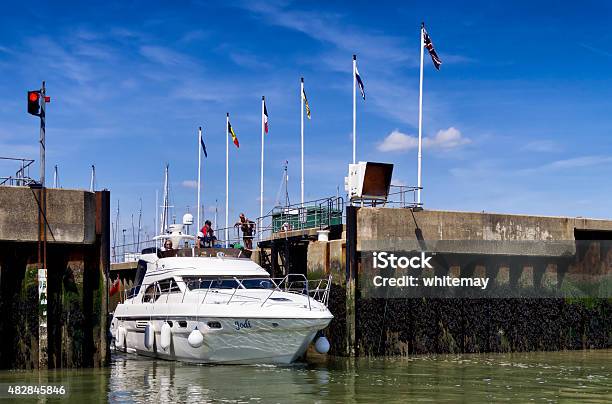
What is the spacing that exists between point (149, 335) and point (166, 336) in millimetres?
1426

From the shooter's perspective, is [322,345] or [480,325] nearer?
[322,345]

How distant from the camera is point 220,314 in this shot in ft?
72.7

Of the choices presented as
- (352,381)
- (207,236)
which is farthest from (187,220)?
(352,381)

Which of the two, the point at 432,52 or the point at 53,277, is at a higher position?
the point at 432,52

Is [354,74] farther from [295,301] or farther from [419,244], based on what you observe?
[295,301]

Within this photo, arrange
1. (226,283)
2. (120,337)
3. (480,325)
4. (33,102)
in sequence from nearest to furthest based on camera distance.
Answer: (33,102)
(226,283)
(480,325)
(120,337)

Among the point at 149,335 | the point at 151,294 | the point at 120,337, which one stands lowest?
the point at 120,337

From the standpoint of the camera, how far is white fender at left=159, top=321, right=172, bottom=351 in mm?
23859

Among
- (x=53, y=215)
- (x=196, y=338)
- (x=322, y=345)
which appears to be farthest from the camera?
(x=322, y=345)

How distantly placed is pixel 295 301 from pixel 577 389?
785 centimetres

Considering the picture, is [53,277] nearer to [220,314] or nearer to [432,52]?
[220,314]

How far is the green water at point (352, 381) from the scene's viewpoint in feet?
56.8

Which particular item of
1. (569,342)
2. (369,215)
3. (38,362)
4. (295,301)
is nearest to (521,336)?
(569,342)

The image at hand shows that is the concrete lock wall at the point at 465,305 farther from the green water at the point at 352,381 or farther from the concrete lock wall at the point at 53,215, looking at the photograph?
the concrete lock wall at the point at 53,215
